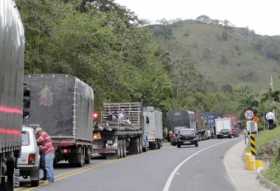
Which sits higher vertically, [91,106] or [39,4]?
[39,4]

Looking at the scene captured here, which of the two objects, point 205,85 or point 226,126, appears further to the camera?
point 205,85

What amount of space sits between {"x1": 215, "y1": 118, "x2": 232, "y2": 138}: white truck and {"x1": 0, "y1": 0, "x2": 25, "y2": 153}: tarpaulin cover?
292 ft

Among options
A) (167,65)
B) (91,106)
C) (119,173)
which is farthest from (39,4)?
(167,65)

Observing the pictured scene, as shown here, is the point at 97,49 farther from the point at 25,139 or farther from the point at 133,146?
the point at 25,139

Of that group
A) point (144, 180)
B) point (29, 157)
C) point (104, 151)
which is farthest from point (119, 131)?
point (29, 157)

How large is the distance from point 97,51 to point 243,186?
29.0m

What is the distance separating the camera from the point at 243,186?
22.7 m

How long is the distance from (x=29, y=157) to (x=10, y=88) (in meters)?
7.67

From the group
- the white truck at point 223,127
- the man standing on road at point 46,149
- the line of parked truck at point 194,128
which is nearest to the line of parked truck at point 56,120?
the line of parked truck at point 194,128

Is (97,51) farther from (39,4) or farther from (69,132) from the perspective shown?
(69,132)

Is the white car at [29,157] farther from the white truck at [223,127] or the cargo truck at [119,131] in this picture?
the white truck at [223,127]

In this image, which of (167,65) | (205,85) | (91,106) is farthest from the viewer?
(205,85)

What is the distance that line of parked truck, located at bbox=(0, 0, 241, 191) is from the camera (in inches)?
523

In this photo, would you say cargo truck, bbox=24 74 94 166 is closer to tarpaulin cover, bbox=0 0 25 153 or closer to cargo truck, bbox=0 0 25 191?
cargo truck, bbox=0 0 25 191
